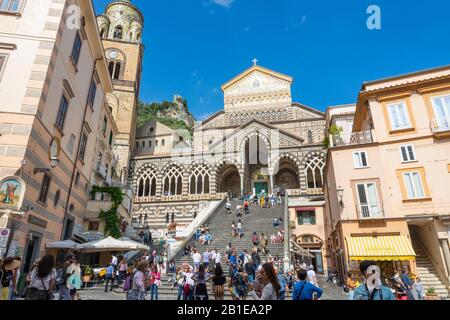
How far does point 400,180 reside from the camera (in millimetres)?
14969

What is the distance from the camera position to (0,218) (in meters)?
8.98

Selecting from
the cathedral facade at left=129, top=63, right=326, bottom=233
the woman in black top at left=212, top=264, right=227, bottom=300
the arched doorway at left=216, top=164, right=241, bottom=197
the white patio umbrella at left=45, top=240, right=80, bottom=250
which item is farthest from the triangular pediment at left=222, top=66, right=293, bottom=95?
the woman in black top at left=212, top=264, right=227, bottom=300

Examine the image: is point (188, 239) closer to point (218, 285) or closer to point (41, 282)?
point (218, 285)

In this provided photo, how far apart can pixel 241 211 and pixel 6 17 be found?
19674mm

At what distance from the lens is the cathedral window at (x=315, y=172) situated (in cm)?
3061

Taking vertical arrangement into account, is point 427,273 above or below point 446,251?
below

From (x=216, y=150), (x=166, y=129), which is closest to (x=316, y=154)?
(x=216, y=150)

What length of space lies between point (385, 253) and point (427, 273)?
9.25 ft

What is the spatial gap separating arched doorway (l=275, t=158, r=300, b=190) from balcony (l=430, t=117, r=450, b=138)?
61.2 ft

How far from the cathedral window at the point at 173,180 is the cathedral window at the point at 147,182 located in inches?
66.3

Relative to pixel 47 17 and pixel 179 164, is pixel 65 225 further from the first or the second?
pixel 179 164

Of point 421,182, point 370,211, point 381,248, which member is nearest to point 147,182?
point 370,211

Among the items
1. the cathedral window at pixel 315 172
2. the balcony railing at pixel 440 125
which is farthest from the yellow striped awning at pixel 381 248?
the cathedral window at pixel 315 172

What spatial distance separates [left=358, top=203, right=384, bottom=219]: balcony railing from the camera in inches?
580
